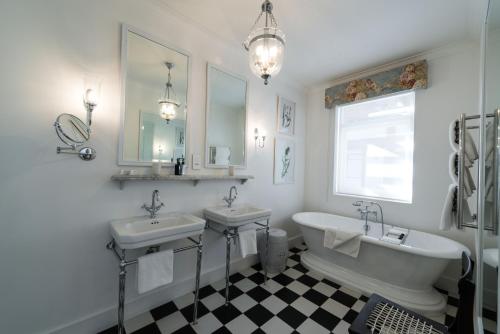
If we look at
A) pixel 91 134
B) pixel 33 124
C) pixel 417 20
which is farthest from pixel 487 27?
pixel 33 124

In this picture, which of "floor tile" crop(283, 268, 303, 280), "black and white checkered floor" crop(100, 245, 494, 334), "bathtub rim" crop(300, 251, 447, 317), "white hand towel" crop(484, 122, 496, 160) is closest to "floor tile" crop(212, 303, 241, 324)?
"black and white checkered floor" crop(100, 245, 494, 334)

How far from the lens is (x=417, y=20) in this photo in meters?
1.84

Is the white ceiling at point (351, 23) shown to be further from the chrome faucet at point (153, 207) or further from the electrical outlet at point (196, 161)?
the chrome faucet at point (153, 207)

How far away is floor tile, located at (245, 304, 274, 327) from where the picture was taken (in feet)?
5.33

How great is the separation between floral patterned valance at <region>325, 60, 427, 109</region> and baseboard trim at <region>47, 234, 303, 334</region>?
8.95 ft

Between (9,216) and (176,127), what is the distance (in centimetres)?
122

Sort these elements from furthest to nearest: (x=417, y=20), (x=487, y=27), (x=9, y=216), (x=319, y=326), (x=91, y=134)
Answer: (x=417, y=20)
(x=319, y=326)
(x=91, y=134)
(x=487, y=27)
(x=9, y=216)

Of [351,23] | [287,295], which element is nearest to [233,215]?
[287,295]

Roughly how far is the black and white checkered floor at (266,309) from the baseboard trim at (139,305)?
48 millimetres

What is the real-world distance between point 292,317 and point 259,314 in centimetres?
28

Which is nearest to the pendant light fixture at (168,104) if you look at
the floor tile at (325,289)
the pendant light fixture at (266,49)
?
the pendant light fixture at (266,49)

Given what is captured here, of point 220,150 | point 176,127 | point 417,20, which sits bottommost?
point 220,150

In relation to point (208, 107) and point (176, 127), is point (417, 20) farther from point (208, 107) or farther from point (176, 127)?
point (176, 127)

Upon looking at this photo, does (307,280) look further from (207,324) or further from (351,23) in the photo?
(351,23)
